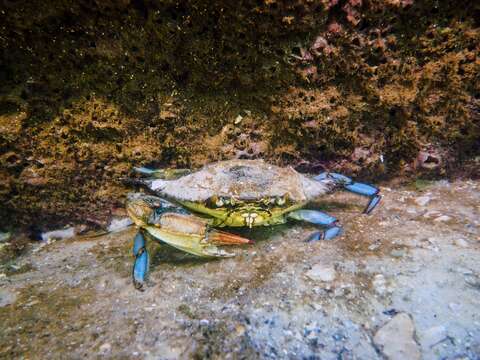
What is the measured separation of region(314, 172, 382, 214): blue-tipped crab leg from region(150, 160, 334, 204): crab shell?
0.14m

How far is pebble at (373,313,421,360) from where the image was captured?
72.6 inches

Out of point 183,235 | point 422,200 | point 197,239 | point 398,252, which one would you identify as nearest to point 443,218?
point 422,200

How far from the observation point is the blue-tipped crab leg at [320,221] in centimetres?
289

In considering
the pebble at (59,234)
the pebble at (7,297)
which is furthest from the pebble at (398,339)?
the pebble at (59,234)

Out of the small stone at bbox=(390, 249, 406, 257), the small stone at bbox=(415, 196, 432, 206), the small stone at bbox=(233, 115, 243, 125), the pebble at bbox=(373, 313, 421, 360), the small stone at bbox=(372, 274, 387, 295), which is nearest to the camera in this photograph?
the pebble at bbox=(373, 313, 421, 360)

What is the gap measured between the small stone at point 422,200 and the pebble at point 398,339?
160cm

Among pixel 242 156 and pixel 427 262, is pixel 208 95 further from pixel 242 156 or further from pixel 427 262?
pixel 427 262

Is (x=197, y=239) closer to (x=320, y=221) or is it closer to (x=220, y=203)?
(x=220, y=203)

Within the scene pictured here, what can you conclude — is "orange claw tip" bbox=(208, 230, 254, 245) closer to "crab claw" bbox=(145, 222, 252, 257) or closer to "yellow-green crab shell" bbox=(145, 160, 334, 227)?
"crab claw" bbox=(145, 222, 252, 257)

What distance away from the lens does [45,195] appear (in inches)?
122

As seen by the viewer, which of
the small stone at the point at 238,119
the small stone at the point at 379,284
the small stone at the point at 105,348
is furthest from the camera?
the small stone at the point at 238,119

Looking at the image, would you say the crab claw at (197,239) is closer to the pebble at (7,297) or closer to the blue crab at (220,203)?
the blue crab at (220,203)

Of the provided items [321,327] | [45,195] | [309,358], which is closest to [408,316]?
[321,327]

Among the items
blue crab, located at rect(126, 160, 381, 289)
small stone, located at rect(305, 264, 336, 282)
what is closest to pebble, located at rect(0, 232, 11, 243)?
blue crab, located at rect(126, 160, 381, 289)
